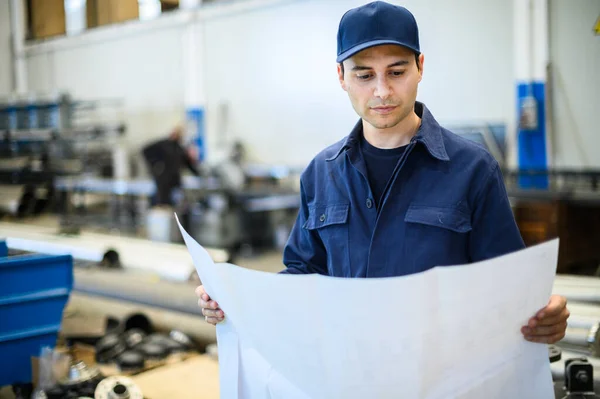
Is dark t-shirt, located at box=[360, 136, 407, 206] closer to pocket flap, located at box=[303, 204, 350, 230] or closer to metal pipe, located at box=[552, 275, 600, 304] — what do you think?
pocket flap, located at box=[303, 204, 350, 230]

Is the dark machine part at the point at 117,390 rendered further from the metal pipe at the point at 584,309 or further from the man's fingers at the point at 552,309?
the metal pipe at the point at 584,309

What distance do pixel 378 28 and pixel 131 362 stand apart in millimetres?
1099

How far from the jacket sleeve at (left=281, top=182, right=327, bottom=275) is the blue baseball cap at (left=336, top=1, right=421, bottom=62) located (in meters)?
0.30

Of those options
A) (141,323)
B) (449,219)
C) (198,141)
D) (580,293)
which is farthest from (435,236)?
(198,141)

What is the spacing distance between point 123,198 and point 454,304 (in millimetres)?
7052

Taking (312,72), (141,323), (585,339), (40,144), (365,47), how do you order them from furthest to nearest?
1. (40,144)
2. (312,72)
3. (141,323)
4. (585,339)
5. (365,47)

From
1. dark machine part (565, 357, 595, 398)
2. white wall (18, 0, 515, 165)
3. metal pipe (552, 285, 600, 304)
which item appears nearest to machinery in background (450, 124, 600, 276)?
white wall (18, 0, 515, 165)

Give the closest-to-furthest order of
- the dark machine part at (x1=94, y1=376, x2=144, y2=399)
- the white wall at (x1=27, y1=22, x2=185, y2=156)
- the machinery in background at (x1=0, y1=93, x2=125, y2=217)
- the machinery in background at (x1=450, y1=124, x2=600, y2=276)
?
the dark machine part at (x1=94, y1=376, x2=144, y2=399), the machinery in background at (x1=450, y1=124, x2=600, y2=276), the machinery in background at (x1=0, y1=93, x2=125, y2=217), the white wall at (x1=27, y1=22, x2=185, y2=156)

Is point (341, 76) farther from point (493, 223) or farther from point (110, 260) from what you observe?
point (110, 260)

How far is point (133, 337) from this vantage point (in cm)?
171

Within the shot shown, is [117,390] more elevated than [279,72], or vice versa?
[279,72]

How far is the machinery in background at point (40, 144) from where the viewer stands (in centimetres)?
663

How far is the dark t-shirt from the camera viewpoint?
1009 millimetres

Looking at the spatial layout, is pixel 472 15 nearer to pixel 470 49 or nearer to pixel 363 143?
pixel 470 49
